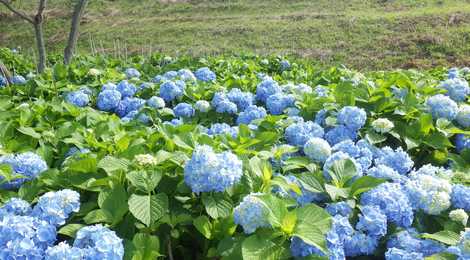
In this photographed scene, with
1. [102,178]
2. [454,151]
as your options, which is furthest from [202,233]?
[454,151]

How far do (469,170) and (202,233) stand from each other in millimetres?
1301

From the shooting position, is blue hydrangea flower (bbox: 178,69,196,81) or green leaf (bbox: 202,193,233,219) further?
blue hydrangea flower (bbox: 178,69,196,81)

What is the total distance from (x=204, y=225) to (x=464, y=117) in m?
1.69

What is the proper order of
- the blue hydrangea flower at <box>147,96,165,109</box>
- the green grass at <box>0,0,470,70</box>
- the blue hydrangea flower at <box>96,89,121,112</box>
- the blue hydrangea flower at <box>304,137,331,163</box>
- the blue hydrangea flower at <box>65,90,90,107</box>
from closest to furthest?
1. the blue hydrangea flower at <box>304,137,331,163</box>
2. the blue hydrangea flower at <box>147,96,165,109</box>
3. the blue hydrangea flower at <box>96,89,121,112</box>
4. the blue hydrangea flower at <box>65,90,90,107</box>
5. the green grass at <box>0,0,470,70</box>

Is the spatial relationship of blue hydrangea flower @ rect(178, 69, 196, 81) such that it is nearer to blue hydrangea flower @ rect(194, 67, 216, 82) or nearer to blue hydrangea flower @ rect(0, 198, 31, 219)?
blue hydrangea flower @ rect(194, 67, 216, 82)

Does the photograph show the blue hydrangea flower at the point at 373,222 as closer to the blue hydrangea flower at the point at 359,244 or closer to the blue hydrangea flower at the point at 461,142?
the blue hydrangea flower at the point at 359,244

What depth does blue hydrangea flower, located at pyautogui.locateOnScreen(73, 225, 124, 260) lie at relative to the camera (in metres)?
1.37

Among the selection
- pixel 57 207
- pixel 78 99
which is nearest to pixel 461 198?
pixel 57 207

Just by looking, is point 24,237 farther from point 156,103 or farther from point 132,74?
point 132,74

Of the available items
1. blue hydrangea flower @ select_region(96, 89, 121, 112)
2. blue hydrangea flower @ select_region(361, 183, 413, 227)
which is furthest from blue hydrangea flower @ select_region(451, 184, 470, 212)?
blue hydrangea flower @ select_region(96, 89, 121, 112)

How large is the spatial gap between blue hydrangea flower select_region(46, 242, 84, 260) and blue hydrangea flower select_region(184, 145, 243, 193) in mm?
401

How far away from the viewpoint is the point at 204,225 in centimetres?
159

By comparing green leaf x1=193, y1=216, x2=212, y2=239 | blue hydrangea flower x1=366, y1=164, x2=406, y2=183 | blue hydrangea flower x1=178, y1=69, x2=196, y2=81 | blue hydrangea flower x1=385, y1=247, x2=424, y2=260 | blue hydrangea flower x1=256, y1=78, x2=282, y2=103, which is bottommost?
blue hydrangea flower x1=178, y1=69, x2=196, y2=81

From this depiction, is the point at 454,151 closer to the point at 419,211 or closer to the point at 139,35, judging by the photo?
the point at 419,211
